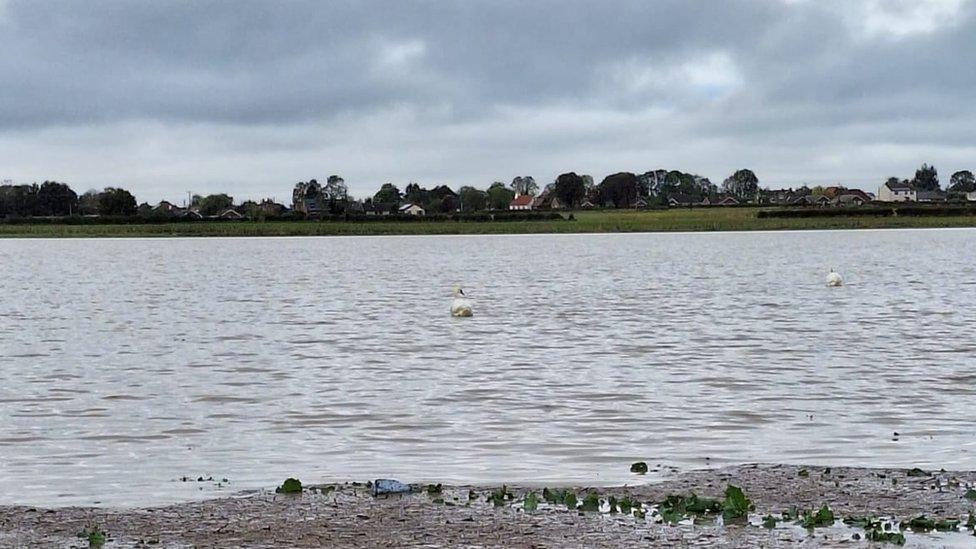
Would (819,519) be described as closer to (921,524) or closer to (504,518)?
(921,524)

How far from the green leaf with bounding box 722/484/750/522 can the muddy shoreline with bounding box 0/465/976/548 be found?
10 cm

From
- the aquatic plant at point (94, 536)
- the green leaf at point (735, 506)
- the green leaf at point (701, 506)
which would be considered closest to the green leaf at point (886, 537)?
the green leaf at point (735, 506)

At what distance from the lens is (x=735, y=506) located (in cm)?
1212

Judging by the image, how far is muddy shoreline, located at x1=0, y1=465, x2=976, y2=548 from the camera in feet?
36.8

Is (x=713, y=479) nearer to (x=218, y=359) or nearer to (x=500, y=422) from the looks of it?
(x=500, y=422)

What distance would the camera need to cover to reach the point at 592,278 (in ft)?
201

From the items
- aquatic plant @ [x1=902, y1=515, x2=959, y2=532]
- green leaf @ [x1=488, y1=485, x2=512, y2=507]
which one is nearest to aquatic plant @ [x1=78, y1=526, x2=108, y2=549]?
green leaf @ [x1=488, y1=485, x2=512, y2=507]

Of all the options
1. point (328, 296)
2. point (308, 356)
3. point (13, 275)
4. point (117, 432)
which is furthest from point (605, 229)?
point (117, 432)

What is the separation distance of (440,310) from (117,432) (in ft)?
79.9

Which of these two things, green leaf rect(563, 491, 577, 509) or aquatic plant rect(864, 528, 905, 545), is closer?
aquatic plant rect(864, 528, 905, 545)

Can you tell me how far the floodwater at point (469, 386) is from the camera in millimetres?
15781

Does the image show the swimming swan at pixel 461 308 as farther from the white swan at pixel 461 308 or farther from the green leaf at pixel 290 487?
the green leaf at pixel 290 487

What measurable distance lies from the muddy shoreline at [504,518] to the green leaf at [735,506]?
101 millimetres

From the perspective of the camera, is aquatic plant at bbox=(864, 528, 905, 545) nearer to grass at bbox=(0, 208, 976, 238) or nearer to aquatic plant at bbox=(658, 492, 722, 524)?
aquatic plant at bbox=(658, 492, 722, 524)
